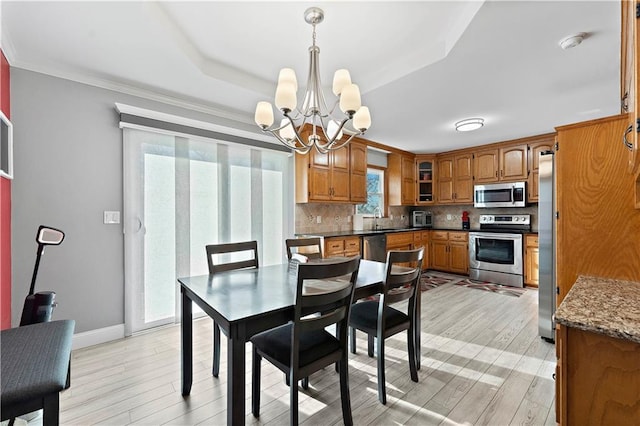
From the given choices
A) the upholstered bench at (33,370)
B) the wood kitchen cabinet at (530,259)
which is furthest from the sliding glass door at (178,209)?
the wood kitchen cabinet at (530,259)

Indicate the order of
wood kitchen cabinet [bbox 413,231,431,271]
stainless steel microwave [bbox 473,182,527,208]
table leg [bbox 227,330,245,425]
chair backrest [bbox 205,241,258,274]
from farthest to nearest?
wood kitchen cabinet [bbox 413,231,431,271]
stainless steel microwave [bbox 473,182,527,208]
chair backrest [bbox 205,241,258,274]
table leg [bbox 227,330,245,425]

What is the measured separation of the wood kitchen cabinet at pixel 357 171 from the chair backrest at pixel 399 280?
259 cm

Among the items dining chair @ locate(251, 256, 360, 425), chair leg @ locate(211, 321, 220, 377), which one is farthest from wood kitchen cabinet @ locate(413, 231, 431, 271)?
chair leg @ locate(211, 321, 220, 377)

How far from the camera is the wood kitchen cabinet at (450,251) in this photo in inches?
202

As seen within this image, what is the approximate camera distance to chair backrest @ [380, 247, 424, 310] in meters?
1.78

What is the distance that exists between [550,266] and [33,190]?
466cm

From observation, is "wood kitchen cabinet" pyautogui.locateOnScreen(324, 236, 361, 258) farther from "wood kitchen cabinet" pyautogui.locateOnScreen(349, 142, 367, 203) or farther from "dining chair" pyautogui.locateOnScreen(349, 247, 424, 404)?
"dining chair" pyautogui.locateOnScreen(349, 247, 424, 404)

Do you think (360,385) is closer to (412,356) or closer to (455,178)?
(412,356)

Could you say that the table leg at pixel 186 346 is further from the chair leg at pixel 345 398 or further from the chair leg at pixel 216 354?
the chair leg at pixel 345 398

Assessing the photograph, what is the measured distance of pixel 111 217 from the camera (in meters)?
2.62

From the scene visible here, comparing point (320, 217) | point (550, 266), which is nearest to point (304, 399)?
point (550, 266)

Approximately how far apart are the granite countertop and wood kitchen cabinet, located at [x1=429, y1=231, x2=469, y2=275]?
3672mm

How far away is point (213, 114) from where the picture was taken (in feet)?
10.5

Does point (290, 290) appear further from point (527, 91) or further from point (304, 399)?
point (527, 91)
